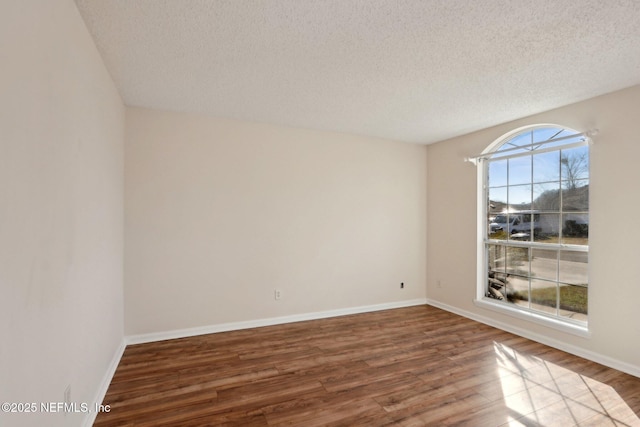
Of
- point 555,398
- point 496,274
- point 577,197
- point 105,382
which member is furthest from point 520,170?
point 105,382

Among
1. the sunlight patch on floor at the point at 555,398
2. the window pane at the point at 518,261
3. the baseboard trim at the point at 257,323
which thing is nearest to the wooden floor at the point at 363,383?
the sunlight patch on floor at the point at 555,398

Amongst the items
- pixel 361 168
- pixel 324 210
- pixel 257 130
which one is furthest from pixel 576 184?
pixel 257 130

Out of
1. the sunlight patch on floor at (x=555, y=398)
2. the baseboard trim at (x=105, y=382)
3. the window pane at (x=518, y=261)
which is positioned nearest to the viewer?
the baseboard trim at (x=105, y=382)

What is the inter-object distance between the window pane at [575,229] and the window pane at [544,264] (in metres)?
0.20

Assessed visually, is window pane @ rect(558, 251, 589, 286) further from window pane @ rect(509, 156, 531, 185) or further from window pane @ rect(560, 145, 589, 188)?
window pane @ rect(509, 156, 531, 185)

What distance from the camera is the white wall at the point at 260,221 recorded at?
10.6ft

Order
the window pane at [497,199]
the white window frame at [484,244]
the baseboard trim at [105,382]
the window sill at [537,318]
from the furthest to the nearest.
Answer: the window pane at [497,199], the white window frame at [484,244], the window sill at [537,318], the baseboard trim at [105,382]

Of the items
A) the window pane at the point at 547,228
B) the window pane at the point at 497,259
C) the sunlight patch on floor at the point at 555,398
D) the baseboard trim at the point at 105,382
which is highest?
the window pane at the point at 547,228

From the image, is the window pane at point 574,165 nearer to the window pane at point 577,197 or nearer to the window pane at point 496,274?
the window pane at point 577,197

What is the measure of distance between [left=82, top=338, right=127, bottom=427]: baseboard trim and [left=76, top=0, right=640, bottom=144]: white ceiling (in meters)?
2.43

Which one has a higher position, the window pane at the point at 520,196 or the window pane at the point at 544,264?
the window pane at the point at 520,196

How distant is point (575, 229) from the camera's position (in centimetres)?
312

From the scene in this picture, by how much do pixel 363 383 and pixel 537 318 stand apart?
226cm

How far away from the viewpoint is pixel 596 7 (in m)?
1.65
